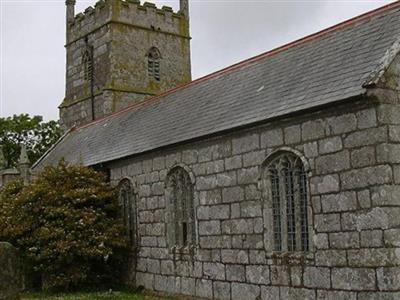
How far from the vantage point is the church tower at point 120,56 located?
30297 millimetres

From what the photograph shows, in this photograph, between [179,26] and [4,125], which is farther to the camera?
[4,125]

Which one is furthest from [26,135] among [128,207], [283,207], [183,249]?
[283,207]

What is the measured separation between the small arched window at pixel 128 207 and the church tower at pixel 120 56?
1228cm

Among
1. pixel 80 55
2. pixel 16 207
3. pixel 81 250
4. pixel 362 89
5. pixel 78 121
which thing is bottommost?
pixel 81 250

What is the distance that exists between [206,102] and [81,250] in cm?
530

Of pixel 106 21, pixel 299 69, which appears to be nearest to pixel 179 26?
pixel 106 21

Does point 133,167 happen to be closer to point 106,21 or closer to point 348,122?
point 348,122

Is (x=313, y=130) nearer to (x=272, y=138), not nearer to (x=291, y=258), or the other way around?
(x=272, y=138)

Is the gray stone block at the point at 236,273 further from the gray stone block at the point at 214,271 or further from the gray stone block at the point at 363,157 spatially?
the gray stone block at the point at 363,157

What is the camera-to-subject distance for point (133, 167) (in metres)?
17.2

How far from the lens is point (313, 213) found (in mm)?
11164

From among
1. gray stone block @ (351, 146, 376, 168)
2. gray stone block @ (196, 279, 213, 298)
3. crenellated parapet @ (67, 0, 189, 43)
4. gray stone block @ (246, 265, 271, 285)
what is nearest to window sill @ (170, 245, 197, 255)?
gray stone block @ (196, 279, 213, 298)

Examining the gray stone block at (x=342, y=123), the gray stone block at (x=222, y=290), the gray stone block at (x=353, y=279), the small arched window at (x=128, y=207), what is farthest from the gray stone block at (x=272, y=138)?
the small arched window at (x=128, y=207)

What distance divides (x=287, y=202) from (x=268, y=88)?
2.89 metres
